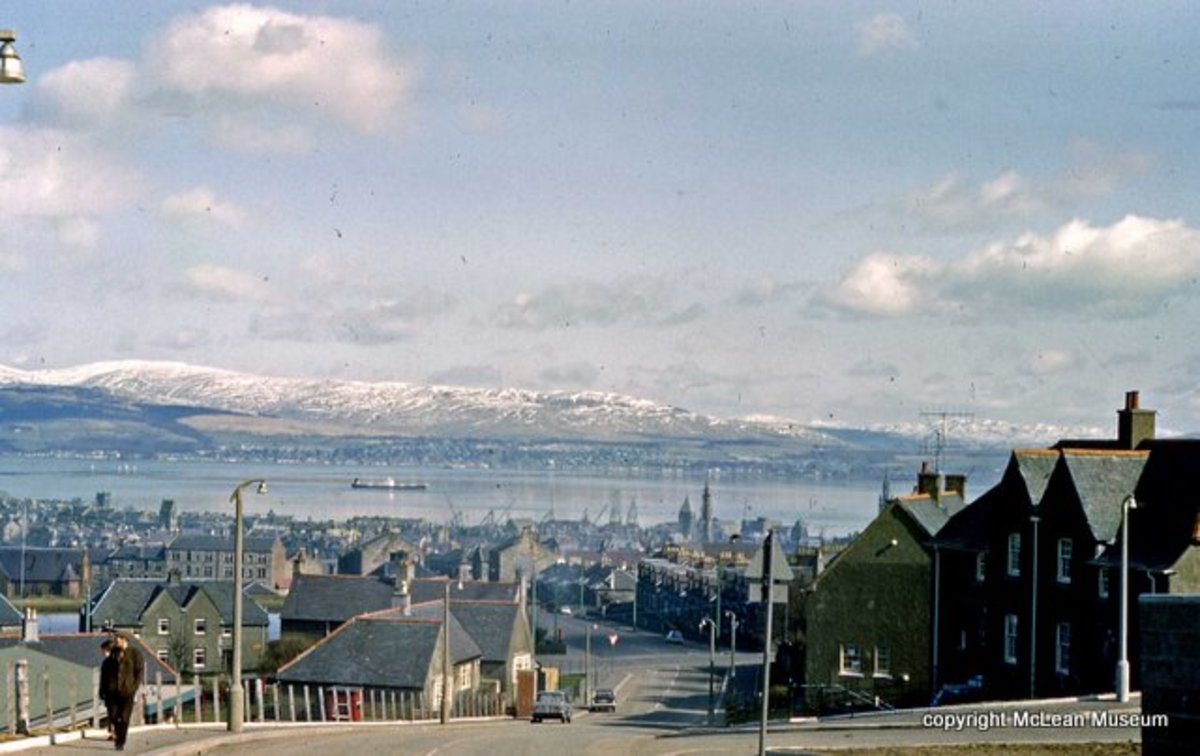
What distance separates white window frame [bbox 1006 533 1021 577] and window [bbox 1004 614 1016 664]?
1.46 meters

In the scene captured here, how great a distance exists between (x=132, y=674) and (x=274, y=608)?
155m

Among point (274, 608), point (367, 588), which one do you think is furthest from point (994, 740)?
point (274, 608)

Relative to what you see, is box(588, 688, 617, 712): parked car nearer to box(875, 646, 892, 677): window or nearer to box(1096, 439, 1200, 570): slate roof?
box(875, 646, 892, 677): window

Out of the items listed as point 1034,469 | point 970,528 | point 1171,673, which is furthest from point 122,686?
point 970,528

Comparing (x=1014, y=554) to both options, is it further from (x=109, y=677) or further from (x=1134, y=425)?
(x=109, y=677)

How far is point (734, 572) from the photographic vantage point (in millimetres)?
152250

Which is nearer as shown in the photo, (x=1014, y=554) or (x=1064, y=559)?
(x=1064, y=559)

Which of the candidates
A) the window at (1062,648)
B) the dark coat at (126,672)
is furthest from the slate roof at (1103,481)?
the dark coat at (126,672)

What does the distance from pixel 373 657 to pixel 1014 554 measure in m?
34.6

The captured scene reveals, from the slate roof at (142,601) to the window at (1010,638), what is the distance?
234ft

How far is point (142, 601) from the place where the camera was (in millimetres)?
116062

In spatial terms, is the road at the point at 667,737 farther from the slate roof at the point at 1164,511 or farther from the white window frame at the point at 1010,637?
the white window frame at the point at 1010,637

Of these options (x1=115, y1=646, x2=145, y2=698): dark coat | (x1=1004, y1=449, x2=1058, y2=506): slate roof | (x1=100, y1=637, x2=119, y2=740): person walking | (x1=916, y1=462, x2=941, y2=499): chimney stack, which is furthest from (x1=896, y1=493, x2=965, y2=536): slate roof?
(x1=100, y1=637, x2=119, y2=740): person walking

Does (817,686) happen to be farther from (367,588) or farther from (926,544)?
(367,588)
